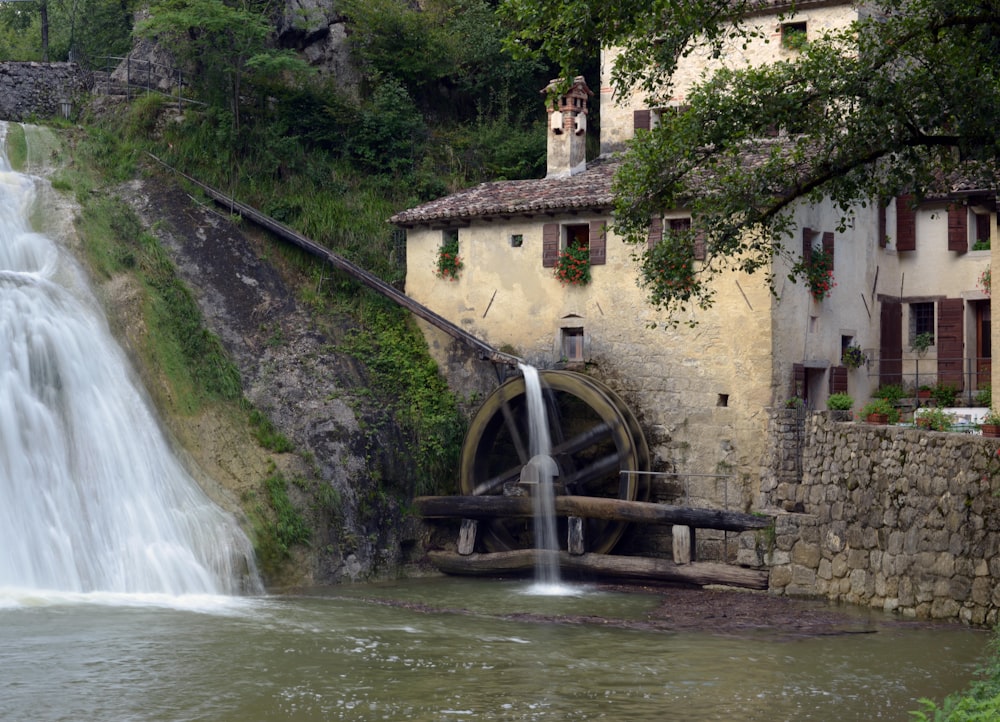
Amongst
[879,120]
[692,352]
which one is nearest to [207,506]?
[692,352]

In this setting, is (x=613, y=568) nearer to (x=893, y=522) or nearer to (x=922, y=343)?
(x=893, y=522)

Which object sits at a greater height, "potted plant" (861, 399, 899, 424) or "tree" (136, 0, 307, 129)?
"tree" (136, 0, 307, 129)

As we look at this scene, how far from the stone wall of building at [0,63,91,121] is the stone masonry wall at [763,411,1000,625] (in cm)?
1602

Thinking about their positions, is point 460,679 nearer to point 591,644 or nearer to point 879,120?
point 591,644

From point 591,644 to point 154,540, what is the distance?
248 inches

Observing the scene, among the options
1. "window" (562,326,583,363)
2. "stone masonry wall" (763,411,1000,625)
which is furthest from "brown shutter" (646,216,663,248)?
"stone masonry wall" (763,411,1000,625)

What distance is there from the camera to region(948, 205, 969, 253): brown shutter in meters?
22.9

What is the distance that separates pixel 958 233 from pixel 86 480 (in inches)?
612

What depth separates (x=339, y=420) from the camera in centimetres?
1941

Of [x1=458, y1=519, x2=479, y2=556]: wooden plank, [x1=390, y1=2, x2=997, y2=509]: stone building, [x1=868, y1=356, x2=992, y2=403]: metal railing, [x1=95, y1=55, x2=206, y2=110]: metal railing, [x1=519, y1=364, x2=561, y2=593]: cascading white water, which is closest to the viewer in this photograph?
[x1=519, y1=364, x2=561, y2=593]: cascading white water

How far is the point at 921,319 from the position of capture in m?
23.5

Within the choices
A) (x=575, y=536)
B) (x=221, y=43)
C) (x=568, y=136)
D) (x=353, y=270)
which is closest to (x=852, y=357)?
(x=575, y=536)

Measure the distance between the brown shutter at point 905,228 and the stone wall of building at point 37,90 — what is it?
16018 millimetres

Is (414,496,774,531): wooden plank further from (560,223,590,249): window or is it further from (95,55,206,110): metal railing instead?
(95,55,206,110): metal railing
